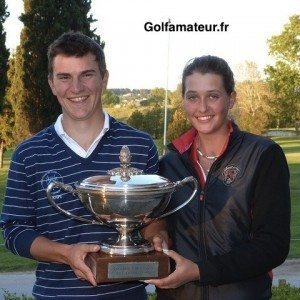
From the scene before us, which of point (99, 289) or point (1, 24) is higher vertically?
point (1, 24)

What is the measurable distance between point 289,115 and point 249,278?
5595cm

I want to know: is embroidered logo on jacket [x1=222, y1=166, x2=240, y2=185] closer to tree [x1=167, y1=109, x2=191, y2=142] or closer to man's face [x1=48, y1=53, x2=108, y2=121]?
man's face [x1=48, y1=53, x2=108, y2=121]

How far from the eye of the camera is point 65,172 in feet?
10.3

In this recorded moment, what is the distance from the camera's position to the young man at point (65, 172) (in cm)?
312

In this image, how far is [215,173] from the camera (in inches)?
125

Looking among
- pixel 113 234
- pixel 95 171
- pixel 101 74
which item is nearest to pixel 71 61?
pixel 101 74

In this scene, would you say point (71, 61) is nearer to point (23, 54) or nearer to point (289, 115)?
point (23, 54)

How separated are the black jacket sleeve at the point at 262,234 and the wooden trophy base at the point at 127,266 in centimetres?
18

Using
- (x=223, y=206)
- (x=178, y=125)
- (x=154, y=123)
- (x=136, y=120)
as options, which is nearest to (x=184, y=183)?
(x=223, y=206)

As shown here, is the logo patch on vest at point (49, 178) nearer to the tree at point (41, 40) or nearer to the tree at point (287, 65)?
the tree at point (41, 40)

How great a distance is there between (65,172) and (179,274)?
676 mm

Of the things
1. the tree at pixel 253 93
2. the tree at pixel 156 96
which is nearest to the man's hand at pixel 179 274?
the tree at pixel 156 96

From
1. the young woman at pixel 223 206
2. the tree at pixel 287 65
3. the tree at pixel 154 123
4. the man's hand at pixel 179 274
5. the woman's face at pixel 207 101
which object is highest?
the tree at pixel 287 65

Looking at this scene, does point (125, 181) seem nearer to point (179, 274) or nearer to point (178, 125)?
point (179, 274)
